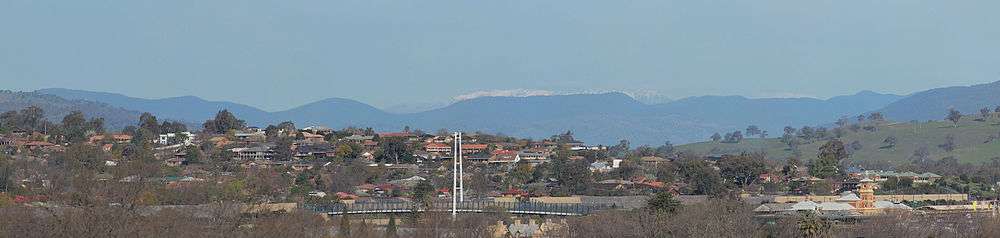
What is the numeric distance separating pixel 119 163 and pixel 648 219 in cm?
3125

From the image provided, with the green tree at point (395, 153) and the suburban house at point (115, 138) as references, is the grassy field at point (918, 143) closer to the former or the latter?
the green tree at point (395, 153)

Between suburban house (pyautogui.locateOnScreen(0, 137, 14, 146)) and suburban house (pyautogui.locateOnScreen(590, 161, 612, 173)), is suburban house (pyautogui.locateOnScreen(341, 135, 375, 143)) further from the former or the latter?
suburban house (pyautogui.locateOnScreen(0, 137, 14, 146))

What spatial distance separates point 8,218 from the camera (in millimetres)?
45938

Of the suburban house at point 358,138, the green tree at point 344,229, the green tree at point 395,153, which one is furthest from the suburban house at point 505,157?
the green tree at point 344,229

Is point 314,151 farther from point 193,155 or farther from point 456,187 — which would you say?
point 456,187

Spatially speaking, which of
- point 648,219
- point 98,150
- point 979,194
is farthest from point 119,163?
point 979,194

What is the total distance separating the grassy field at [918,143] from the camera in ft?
480

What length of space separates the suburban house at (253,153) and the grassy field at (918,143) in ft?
191

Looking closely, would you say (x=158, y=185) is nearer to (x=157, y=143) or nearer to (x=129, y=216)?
(x=129, y=216)

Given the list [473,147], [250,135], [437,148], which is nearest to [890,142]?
[473,147]

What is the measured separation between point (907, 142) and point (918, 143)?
2.05 metres

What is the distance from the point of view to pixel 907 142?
161m

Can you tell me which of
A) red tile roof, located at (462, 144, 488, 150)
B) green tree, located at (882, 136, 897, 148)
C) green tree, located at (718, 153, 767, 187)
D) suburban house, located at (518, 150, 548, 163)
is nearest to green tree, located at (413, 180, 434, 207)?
green tree, located at (718, 153, 767, 187)

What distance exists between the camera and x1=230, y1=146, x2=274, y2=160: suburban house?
3775 inches
